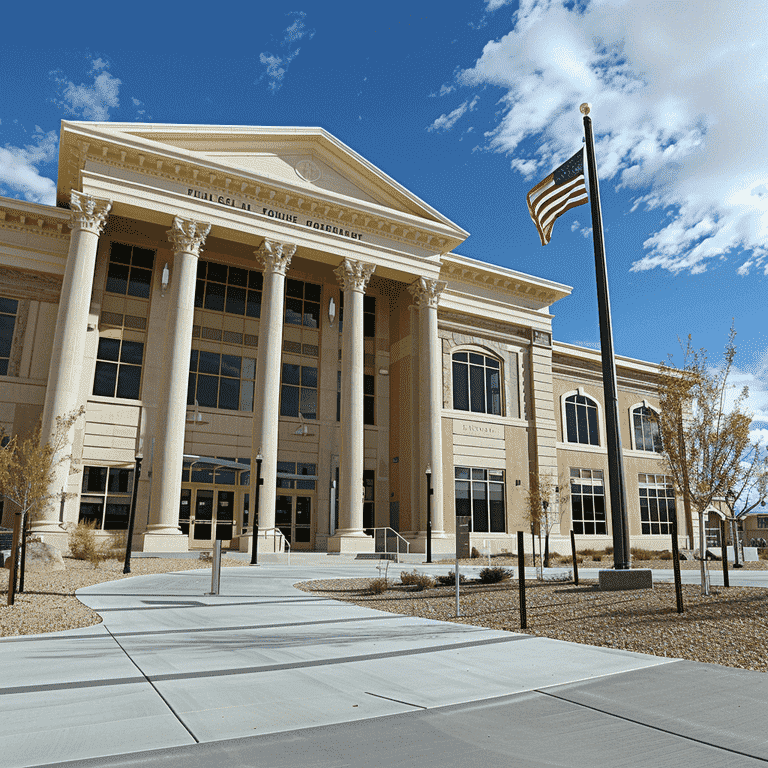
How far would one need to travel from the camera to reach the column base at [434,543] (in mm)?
30109

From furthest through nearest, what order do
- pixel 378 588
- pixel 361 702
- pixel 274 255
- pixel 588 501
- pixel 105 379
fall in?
1. pixel 588 501
2. pixel 274 255
3. pixel 105 379
4. pixel 378 588
5. pixel 361 702

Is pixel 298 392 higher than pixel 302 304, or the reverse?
pixel 302 304

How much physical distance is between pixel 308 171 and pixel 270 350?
9.72 meters

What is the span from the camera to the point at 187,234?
91.5ft

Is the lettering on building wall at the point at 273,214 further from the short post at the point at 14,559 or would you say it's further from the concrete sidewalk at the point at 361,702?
the concrete sidewalk at the point at 361,702

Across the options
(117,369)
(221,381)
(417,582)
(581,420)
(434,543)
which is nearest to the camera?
(417,582)

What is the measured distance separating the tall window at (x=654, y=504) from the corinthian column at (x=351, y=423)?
22.6 metres

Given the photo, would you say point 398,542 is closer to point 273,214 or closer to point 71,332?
point 273,214

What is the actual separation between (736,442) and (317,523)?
74.8ft

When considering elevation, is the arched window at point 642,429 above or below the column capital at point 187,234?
below

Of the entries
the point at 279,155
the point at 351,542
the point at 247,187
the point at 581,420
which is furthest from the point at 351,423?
the point at 581,420

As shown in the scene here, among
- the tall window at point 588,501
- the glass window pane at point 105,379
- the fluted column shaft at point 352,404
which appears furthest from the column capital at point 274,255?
the tall window at point 588,501

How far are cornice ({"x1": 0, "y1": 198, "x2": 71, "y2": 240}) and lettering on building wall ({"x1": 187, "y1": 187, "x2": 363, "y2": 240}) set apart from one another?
5866 mm

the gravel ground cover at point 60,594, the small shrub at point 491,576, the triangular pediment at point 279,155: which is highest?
the triangular pediment at point 279,155
